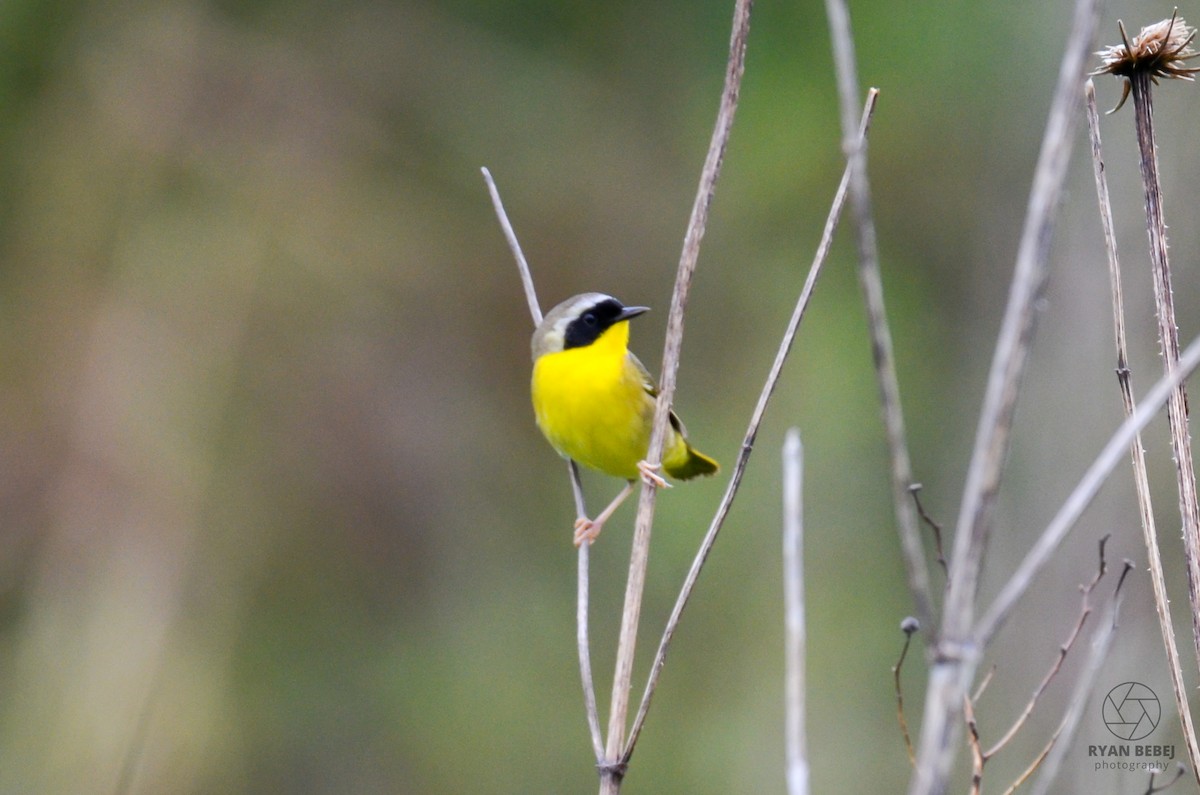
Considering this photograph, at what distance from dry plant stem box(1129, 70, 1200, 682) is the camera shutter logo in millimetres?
673

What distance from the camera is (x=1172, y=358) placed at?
1489 millimetres

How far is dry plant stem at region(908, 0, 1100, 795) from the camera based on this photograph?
3.36 ft

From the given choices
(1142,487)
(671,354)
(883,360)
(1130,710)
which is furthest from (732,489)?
(1130,710)

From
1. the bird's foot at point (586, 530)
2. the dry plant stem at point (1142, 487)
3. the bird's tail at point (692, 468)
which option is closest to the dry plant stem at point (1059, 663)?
the dry plant stem at point (1142, 487)

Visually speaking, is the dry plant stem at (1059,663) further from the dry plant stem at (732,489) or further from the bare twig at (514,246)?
the bare twig at (514,246)

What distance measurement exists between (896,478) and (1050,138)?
0.38 meters

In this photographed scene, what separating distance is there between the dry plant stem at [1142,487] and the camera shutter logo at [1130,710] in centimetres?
55

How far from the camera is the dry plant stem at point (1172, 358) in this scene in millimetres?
1488

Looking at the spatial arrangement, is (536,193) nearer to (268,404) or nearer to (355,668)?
(268,404)

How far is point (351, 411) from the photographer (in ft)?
22.3

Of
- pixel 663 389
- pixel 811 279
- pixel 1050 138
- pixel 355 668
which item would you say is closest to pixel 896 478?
pixel 1050 138

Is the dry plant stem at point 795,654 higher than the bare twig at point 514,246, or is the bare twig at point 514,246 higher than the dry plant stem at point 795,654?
the bare twig at point 514,246

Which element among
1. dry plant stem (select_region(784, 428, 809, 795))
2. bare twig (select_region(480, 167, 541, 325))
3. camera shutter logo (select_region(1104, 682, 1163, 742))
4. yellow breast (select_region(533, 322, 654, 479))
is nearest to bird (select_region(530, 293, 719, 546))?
yellow breast (select_region(533, 322, 654, 479))

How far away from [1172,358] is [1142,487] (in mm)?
200
